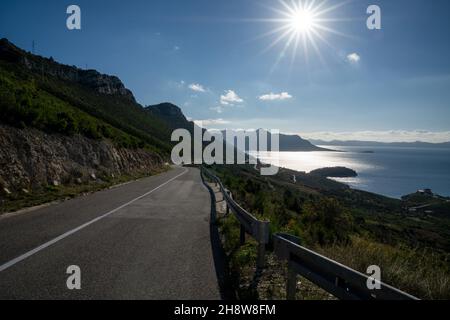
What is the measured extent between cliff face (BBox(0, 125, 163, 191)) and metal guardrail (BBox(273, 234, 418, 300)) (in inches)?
488

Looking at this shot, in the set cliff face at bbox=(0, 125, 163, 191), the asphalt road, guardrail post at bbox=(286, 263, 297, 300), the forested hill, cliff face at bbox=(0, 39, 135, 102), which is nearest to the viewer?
guardrail post at bbox=(286, 263, 297, 300)

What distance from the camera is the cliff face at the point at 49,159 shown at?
47.6ft

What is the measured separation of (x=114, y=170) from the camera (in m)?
27.4

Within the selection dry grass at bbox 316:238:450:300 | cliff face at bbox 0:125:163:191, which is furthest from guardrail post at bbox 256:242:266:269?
cliff face at bbox 0:125:163:191

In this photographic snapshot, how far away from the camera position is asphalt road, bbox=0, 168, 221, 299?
4645 mm

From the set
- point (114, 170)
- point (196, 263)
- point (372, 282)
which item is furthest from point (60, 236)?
point (114, 170)

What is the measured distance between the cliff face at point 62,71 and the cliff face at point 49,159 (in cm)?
7234

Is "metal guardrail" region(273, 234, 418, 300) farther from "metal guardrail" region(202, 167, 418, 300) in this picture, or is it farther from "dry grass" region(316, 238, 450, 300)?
"dry grass" region(316, 238, 450, 300)

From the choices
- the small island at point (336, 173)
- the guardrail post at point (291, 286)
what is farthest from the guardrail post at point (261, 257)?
the small island at point (336, 173)

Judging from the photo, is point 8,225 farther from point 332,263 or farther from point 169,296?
point 332,263

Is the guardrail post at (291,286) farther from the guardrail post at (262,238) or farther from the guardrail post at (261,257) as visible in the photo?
the guardrail post at (261,257)

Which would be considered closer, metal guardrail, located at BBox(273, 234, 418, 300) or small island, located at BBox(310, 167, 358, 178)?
metal guardrail, located at BBox(273, 234, 418, 300)

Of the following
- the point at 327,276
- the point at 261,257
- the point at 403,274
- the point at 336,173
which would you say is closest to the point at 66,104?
the point at 261,257

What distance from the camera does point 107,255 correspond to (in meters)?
6.36
